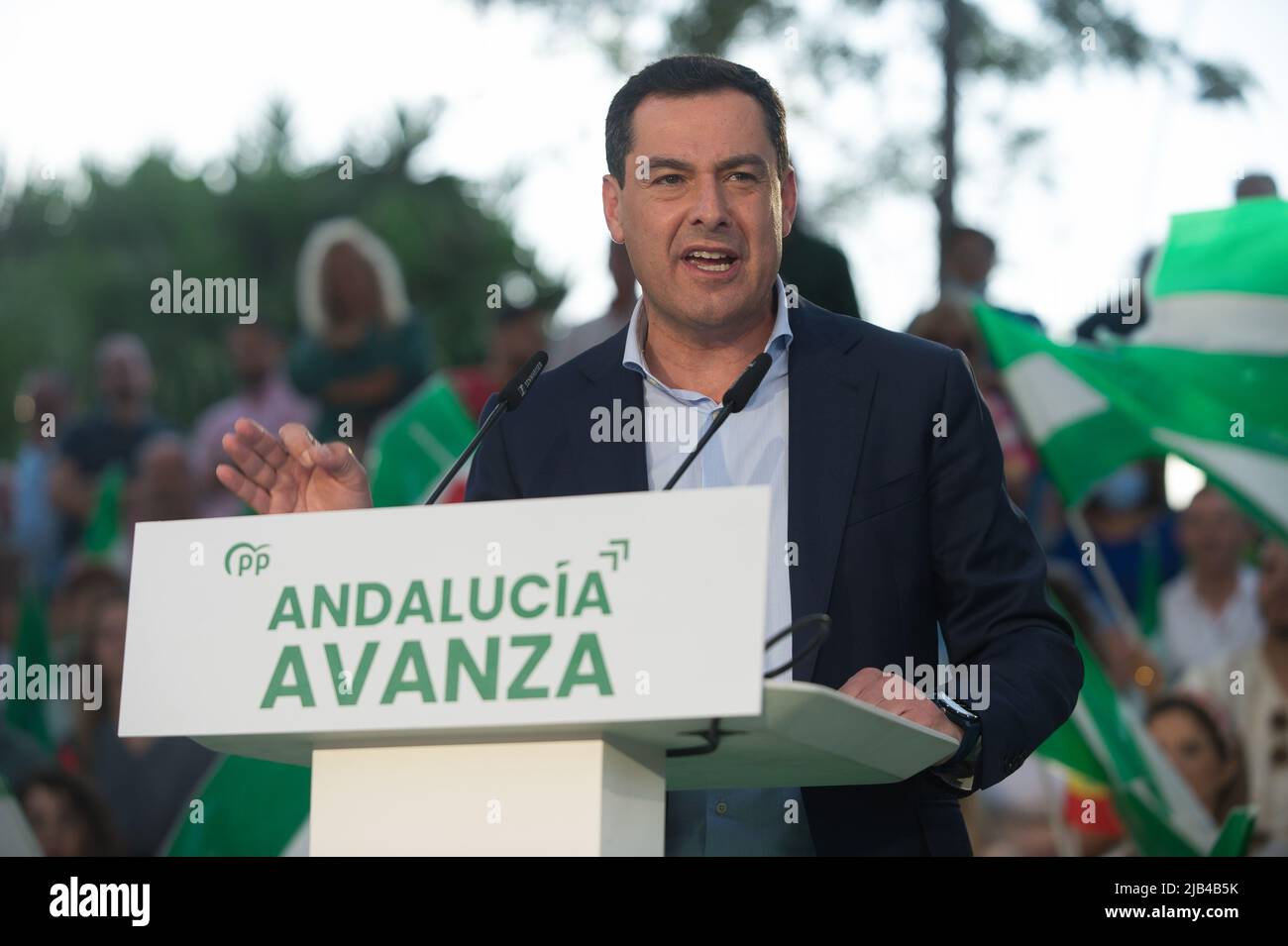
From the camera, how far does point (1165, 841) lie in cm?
521

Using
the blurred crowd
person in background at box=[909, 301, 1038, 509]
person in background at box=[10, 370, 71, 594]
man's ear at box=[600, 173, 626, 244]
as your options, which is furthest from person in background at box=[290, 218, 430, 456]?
man's ear at box=[600, 173, 626, 244]

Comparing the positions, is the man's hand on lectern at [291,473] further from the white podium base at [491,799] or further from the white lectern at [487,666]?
the white podium base at [491,799]

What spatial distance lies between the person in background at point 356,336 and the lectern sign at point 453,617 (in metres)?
4.61

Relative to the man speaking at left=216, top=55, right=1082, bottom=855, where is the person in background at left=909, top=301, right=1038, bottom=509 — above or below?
above

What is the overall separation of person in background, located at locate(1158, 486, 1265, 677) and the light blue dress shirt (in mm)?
3077

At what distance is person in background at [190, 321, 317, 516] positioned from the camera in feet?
23.1

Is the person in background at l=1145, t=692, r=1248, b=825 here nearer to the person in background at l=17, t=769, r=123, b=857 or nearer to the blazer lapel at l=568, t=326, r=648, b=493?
the blazer lapel at l=568, t=326, r=648, b=493

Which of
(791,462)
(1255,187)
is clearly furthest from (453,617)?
(1255,187)

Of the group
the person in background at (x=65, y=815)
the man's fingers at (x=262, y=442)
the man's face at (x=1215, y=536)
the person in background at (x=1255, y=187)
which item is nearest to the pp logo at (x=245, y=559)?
the man's fingers at (x=262, y=442)

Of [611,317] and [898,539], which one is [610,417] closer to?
[898,539]

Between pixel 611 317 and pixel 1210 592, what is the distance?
219cm
